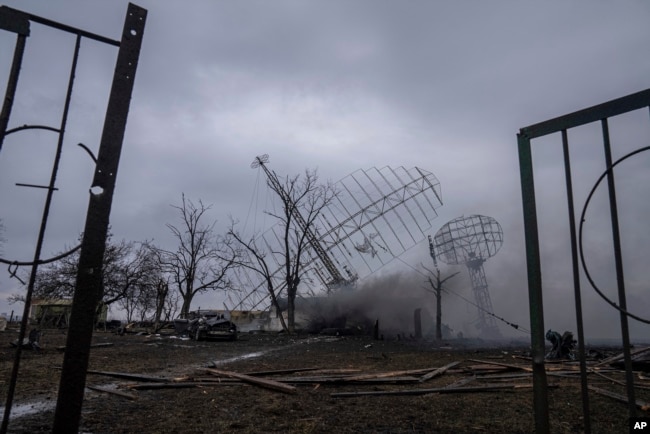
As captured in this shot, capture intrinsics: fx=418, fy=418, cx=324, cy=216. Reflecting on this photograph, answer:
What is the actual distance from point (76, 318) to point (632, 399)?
338cm

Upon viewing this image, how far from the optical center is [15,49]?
282cm

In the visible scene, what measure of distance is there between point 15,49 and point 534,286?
12.7ft

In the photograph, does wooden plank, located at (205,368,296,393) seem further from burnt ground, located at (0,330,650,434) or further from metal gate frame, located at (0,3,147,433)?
metal gate frame, located at (0,3,147,433)

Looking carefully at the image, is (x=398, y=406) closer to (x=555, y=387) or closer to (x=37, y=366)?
(x=555, y=387)

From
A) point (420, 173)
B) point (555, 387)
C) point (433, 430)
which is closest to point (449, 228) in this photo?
point (420, 173)

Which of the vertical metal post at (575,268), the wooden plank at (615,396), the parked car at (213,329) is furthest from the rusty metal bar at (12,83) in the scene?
the parked car at (213,329)

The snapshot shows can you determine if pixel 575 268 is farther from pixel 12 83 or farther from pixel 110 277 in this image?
pixel 110 277

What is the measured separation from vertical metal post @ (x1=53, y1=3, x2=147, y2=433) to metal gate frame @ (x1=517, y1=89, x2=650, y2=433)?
112 inches

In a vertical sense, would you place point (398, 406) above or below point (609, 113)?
below

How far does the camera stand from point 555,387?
7.95 meters

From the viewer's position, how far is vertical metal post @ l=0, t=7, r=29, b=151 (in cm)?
273

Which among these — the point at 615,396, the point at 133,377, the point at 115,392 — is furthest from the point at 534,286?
the point at 133,377

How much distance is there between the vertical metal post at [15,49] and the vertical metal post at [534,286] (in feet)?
11.5

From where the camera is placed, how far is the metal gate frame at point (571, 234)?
8.64ft
